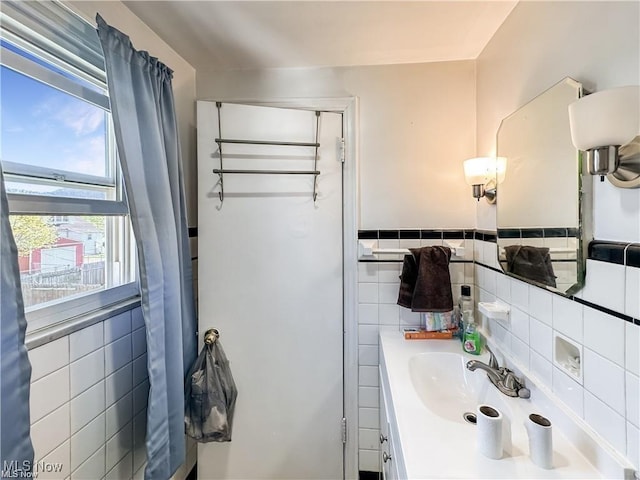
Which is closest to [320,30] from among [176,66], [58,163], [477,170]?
[176,66]

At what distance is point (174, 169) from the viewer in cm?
141

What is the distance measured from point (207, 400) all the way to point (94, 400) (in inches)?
20.2

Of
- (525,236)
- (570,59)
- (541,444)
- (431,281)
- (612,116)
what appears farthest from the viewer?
(431,281)

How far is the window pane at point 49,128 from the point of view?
0.92m

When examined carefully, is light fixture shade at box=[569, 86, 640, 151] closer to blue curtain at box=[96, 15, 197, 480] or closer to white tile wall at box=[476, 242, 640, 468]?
white tile wall at box=[476, 242, 640, 468]

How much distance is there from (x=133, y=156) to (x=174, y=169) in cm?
26

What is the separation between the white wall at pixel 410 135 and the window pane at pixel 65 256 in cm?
113

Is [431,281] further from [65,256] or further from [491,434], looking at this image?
[65,256]

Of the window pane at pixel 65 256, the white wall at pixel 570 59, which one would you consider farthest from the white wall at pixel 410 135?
the window pane at pixel 65 256

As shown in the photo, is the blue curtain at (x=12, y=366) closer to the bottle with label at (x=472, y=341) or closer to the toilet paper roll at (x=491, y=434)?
the toilet paper roll at (x=491, y=434)

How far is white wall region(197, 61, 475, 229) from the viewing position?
1634 mm

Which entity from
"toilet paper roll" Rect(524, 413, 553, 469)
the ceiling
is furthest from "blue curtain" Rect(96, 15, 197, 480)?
"toilet paper roll" Rect(524, 413, 553, 469)

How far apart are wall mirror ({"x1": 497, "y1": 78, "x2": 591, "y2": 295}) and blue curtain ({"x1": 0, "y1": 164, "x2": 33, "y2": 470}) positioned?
145cm

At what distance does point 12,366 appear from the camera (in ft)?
2.54
